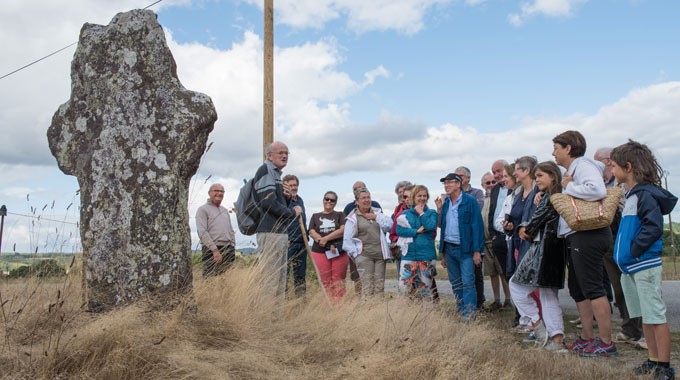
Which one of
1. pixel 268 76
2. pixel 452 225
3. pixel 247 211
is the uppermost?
pixel 268 76

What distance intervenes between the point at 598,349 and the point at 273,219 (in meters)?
3.44

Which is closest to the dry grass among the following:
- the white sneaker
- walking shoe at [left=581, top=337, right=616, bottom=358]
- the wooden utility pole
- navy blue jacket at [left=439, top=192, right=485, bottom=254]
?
walking shoe at [left=581, top=337, right=616, bottom=358]

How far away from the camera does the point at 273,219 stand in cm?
648

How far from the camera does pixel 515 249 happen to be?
22.6 feet

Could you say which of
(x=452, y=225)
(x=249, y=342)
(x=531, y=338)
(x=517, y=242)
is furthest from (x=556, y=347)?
(x=249, y=342)

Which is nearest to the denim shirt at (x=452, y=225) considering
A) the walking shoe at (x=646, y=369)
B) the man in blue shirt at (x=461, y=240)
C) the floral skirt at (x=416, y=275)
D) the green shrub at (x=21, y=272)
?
the man in blue shirt at (x=461, y=240)

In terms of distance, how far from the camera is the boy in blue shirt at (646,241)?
14.9 ft

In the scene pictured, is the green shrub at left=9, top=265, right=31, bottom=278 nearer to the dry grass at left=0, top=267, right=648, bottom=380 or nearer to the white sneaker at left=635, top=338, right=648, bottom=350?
the dry grass at left=0, top=267, right=648, bottom=380

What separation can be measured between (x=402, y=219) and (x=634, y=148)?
3.28 m

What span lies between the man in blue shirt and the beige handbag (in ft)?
6.50

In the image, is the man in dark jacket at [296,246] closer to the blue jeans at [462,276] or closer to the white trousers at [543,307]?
the blue jeans at [462,276]

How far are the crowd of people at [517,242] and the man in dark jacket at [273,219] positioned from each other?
1 cm

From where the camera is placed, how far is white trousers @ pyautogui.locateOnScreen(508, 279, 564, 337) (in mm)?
5729

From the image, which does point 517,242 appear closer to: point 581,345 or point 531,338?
point 531,338
